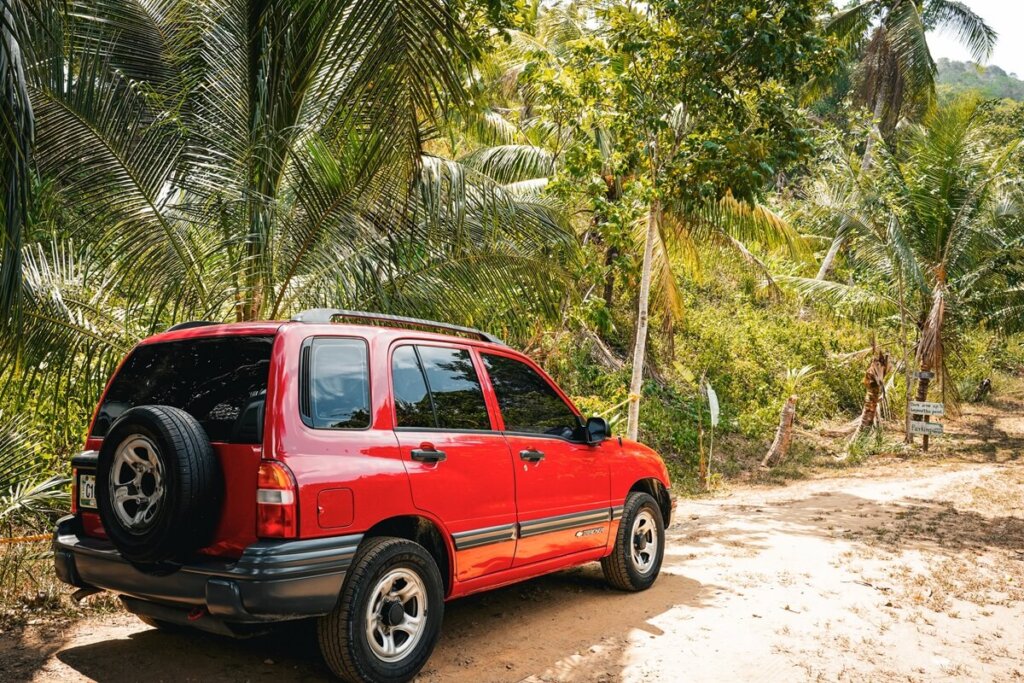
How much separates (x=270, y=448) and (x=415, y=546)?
1.02 m

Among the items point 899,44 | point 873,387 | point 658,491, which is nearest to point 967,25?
point 899,44

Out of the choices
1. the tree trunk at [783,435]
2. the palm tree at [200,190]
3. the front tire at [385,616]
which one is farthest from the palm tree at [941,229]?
the front tire at [385,616]

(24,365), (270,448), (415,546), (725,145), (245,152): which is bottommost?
(415,546)

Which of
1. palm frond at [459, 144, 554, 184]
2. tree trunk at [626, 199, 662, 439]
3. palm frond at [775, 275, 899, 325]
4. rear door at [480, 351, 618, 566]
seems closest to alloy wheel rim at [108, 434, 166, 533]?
rear door at [480, 351, 618, 566]

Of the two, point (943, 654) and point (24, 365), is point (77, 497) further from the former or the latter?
point (943, 654)

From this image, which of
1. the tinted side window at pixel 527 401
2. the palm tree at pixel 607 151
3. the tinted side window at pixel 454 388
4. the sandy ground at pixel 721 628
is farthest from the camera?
the palm tree at pixel 607 151

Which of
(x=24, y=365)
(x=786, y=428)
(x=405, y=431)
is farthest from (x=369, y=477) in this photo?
(x=786, y=428)

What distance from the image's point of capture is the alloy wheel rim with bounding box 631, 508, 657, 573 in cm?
688

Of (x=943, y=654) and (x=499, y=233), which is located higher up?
(x=499, y=233)

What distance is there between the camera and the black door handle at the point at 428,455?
15.4 ft

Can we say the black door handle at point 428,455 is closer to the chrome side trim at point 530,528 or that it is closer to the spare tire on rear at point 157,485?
the chrome side trim at point 530,528

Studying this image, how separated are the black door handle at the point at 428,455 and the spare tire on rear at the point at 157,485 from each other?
3.44 ft

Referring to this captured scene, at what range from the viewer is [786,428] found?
17.1m

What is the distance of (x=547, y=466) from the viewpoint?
5754 mm
